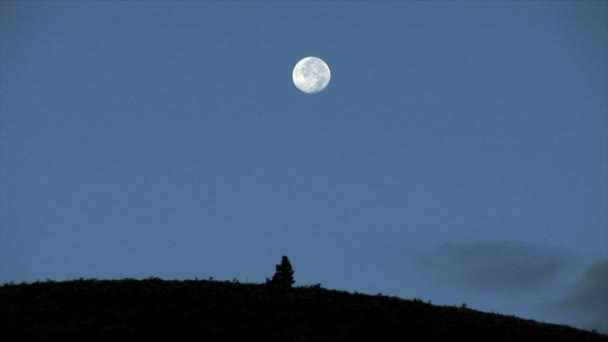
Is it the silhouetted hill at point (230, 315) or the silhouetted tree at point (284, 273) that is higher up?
the silhouetted tree at point (284, 273)

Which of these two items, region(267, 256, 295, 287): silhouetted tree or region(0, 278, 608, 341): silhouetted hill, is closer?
region(0, 278, 608, 341): silhouetted hill

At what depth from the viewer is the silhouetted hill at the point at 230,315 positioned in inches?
1233

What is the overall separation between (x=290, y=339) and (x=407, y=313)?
7785mm

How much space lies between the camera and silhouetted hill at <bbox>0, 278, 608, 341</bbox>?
31312 millimetres

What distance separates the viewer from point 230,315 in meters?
33.8

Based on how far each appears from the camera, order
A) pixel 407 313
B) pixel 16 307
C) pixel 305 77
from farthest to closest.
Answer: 1. pixel 305 77
2. pixel 407 313
3. pixel 16 307

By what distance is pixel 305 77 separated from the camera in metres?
75.4

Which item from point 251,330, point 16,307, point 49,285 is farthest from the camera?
point 49,285

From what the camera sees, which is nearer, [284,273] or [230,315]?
[230,315]

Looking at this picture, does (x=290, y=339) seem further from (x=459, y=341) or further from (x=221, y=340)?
(x=459, y=341)

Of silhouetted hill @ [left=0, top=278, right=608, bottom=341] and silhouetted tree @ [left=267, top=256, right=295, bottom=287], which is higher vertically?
silhouetted tree @ [left=267, top=256, right=295, bottom=287]

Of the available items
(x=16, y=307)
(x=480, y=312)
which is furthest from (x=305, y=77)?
(x=16, y=307)

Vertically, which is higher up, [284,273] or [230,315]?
[284,273]

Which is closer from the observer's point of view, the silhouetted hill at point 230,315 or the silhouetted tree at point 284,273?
the silhouetted hill at point 230,315
